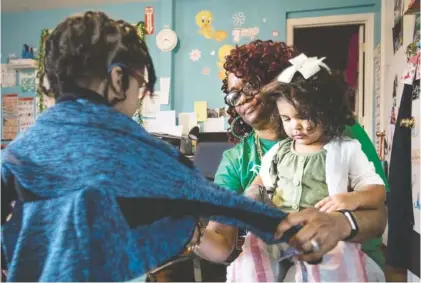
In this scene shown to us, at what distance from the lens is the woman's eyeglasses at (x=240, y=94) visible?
35.0 inches

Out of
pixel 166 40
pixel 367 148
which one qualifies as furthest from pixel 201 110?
pixel 367 148

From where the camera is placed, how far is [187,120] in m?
2.67

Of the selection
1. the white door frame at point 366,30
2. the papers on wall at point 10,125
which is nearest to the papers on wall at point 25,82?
the papers on wall at point 10,125

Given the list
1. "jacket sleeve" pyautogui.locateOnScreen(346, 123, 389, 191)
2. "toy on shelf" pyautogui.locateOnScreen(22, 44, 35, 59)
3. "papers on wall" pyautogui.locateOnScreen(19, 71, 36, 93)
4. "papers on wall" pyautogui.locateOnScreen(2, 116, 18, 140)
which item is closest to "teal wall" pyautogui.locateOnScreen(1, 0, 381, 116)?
"toy on shelf" pyautogui.locateOnScreen(22, 44, 35, 59)

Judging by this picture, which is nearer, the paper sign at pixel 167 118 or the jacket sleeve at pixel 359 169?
the jacket sleeve at pixel 359 169

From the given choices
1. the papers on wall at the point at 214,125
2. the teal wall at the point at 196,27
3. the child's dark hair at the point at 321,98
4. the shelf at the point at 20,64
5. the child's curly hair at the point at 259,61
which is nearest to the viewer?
the child's dark hair at the point at 321,98

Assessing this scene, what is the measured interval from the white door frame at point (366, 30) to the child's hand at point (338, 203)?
4.39 feet

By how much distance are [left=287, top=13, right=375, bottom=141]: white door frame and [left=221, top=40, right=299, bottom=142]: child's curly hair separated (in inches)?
44.9

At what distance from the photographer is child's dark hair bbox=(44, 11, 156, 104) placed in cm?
53

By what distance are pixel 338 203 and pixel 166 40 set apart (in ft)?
7.46

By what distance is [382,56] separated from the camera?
177 cm

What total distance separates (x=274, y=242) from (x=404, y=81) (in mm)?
980

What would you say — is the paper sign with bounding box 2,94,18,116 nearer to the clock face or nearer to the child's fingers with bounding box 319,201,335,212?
the clock face

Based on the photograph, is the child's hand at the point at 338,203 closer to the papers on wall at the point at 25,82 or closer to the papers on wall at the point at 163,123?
the papers on wall at the point at 163,123
